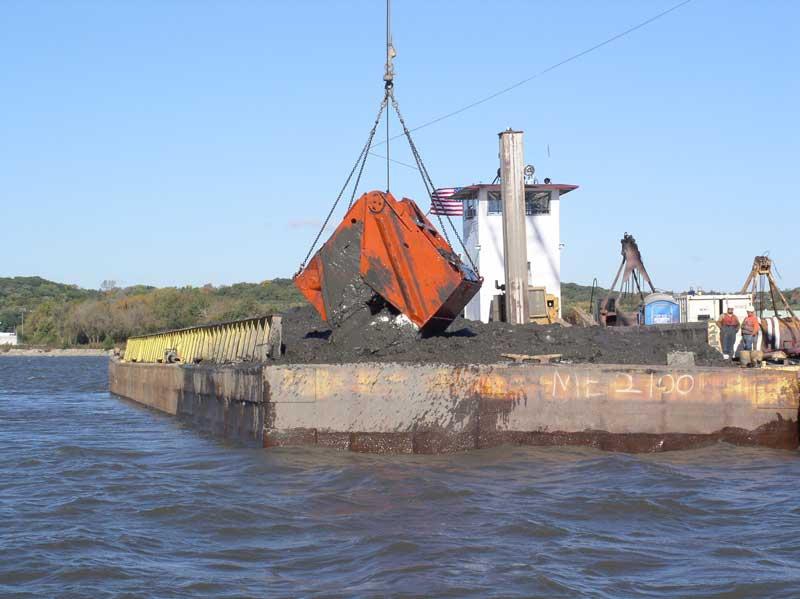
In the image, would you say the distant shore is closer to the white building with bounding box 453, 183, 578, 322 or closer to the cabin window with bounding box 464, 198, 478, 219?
the cabin window with bounding box 464, 198, 478, 219

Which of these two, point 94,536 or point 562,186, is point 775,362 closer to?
point 94,536

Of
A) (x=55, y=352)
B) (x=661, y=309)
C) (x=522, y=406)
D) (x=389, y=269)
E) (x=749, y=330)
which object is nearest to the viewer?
(x=522, y=406)

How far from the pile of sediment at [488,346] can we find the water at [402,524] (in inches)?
62.0

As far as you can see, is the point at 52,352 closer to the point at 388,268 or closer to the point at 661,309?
the point at 661,309

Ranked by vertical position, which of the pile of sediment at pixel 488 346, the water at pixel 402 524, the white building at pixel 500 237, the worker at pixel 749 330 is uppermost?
the white building at pixel 500 237

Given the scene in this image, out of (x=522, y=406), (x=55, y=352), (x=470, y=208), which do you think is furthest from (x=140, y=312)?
(x=522, y=406)

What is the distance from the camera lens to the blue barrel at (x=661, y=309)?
23266 mm

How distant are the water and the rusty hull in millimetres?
295

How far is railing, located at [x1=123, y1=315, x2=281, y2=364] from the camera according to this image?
48.1ft

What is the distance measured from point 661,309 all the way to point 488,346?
1094 centimetres

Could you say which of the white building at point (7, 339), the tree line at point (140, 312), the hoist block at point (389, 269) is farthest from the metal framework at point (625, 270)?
the white building at point (7, 339)

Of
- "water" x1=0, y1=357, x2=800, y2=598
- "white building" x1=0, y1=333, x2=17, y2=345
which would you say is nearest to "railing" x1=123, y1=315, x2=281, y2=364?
"water" x1=0, y1=357, x2=800, y2=598

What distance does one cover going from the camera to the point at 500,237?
27.9 m

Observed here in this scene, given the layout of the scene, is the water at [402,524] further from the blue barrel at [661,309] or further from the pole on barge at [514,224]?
the blue barrel at [661,309]
